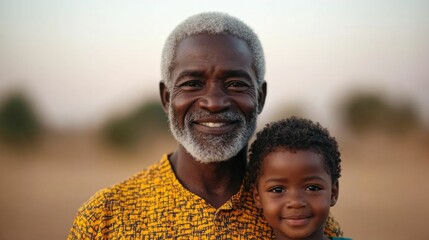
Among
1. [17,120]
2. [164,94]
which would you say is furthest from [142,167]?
[164,94]

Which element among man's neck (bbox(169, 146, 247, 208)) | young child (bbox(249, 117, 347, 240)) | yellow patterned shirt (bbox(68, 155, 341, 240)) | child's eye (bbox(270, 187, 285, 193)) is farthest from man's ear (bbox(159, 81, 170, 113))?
child's eye (bbox(270, 187, 285, 193))

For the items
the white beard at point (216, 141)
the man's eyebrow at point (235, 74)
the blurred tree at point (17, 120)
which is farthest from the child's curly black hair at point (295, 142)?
the blurred tree at point (17, 120)

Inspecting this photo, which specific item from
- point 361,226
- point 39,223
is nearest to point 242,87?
point 361,226

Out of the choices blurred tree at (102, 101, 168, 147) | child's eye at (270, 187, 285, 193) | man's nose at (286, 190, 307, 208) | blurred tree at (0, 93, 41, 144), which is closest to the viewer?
man's nose at (286, 190, 307, 208)

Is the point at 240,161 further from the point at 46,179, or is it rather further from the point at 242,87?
the point at 46,179

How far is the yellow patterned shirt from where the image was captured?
3373 millimetres

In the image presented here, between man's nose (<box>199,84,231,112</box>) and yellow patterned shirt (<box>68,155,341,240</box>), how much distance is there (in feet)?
1.60

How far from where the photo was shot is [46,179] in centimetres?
2712

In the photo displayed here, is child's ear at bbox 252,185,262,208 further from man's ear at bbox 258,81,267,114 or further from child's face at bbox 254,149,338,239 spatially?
man's ear at bbox 258,81,267,114

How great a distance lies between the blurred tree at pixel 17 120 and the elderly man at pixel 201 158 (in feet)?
110

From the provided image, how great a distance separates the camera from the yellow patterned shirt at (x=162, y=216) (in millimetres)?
3373

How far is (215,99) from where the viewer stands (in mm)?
3443

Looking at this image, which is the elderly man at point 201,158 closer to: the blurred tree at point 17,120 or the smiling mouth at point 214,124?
the smiling mouth at point 214,124

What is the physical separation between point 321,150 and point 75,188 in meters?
20.8
